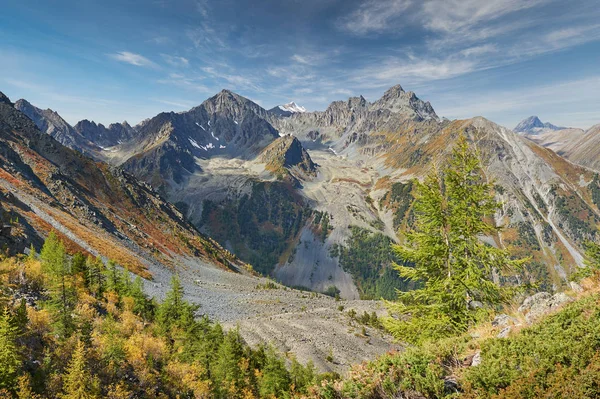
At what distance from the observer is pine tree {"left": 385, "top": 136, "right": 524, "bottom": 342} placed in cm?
1405

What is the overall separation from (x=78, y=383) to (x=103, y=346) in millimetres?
4724

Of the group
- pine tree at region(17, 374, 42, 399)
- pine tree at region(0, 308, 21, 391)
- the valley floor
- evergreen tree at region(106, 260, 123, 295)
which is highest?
pine tree at region(0, 308, 21, 391)

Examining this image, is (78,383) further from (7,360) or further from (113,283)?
(113,283)

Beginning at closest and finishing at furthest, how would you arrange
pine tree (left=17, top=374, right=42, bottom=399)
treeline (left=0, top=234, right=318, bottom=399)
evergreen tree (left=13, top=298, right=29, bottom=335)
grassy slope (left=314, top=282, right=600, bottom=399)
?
grassy slope (left=314, top=282, right=600, bottom=399) < pine tree (left=17, top=374, right=42, bottom=399) < treeline (left=0, top=234, right=318, bottom=399) < evergreen tree (left=13, top=298, right=29, bottom=335)

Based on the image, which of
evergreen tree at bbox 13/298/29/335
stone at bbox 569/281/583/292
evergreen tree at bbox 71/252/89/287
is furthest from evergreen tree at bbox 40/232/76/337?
stone at bbox 569/281/583/292

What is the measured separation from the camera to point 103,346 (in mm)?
20391

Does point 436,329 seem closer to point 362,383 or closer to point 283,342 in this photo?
point 362,383

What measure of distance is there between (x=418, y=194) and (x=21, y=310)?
73.1ft

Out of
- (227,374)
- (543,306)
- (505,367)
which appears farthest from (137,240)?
(505,367)

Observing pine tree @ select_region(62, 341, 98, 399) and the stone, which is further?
pine tree @ select_region(62, 341, 98, 399)

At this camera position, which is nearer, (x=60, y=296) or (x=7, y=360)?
(x=7, y=360)

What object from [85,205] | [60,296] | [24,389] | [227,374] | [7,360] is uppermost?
[85,205]

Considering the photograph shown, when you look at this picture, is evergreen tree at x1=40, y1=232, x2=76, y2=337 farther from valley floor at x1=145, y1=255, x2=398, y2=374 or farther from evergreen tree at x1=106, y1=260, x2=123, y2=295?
valley floor at x1=145, y1=255, x2=398, y2=374

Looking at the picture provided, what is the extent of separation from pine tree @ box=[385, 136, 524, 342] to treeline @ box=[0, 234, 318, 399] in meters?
6.26
